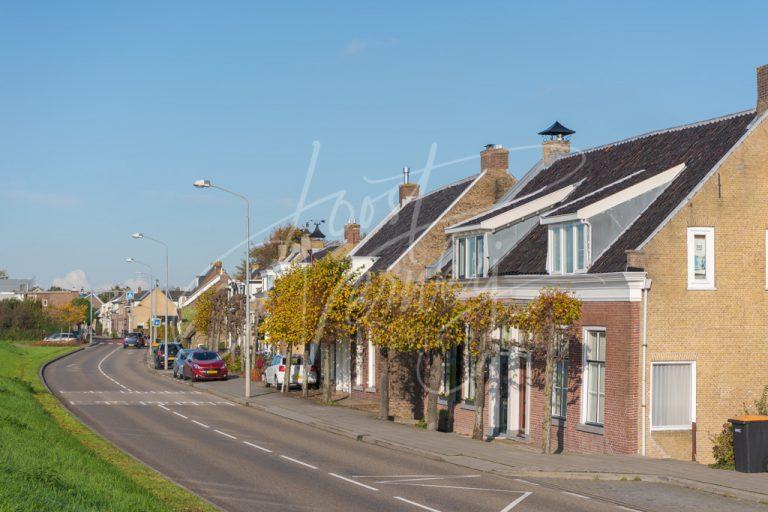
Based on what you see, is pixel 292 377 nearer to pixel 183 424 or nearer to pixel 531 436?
pixel 183 424

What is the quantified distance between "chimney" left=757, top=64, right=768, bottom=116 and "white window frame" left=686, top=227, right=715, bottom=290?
3.91 metres

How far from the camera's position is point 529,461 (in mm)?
23031

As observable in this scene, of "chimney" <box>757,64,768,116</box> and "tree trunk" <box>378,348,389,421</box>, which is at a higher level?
"chimney" <box>757,64,768,116</box>

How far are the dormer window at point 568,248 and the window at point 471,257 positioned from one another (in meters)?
4.40

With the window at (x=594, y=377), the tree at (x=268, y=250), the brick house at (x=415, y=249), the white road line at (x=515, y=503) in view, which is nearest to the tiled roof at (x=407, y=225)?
the brick house at (x=415, y=249)

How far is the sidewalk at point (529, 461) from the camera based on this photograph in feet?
65.4

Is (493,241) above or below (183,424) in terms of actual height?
above

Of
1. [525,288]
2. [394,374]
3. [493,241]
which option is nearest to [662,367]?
[525,288]

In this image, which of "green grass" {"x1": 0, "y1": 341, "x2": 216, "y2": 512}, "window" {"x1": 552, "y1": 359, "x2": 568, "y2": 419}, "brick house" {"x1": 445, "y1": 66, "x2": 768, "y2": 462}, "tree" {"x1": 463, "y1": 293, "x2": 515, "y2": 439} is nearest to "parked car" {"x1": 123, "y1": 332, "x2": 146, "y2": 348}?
"green grass" {"x1": 0, "y1": 341, "x2": 216, "y2": 512}

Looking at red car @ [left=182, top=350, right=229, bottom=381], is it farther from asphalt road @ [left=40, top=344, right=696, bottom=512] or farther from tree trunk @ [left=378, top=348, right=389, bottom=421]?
tree trunk @ [left=378, top=348, right=389, bottom=421]

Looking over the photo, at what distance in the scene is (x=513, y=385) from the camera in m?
30.6

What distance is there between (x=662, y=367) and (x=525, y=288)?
5.71m

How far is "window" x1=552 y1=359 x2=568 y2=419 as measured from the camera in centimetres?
2756

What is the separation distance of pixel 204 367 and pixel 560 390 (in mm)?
30715
